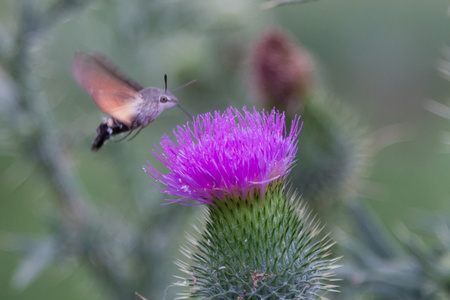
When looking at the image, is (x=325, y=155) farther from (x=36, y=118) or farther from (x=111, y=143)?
(x=36, y=118)

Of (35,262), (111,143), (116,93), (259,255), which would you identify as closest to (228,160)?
(259,255)

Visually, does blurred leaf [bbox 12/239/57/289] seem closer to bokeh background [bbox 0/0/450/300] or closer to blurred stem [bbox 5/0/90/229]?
bokeh background [bbox 0/0/450/300]

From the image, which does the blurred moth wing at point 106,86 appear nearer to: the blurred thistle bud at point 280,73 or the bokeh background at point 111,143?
the bokeh background at point 111,143

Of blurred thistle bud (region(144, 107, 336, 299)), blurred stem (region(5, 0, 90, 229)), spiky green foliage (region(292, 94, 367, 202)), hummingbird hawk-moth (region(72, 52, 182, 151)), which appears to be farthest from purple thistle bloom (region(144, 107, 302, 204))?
spiky green foliage (region(292, 94, 367, 202))

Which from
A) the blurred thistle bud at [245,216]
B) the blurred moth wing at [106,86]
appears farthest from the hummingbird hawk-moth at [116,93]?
the blurred thistle bud at [245,216]

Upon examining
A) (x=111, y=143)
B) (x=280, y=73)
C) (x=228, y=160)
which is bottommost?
(x=111, y=143)

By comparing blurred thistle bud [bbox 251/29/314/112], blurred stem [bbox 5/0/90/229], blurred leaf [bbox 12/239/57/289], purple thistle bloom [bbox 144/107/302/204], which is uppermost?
purple thistle bloom [bbox 144/107/302/204]
